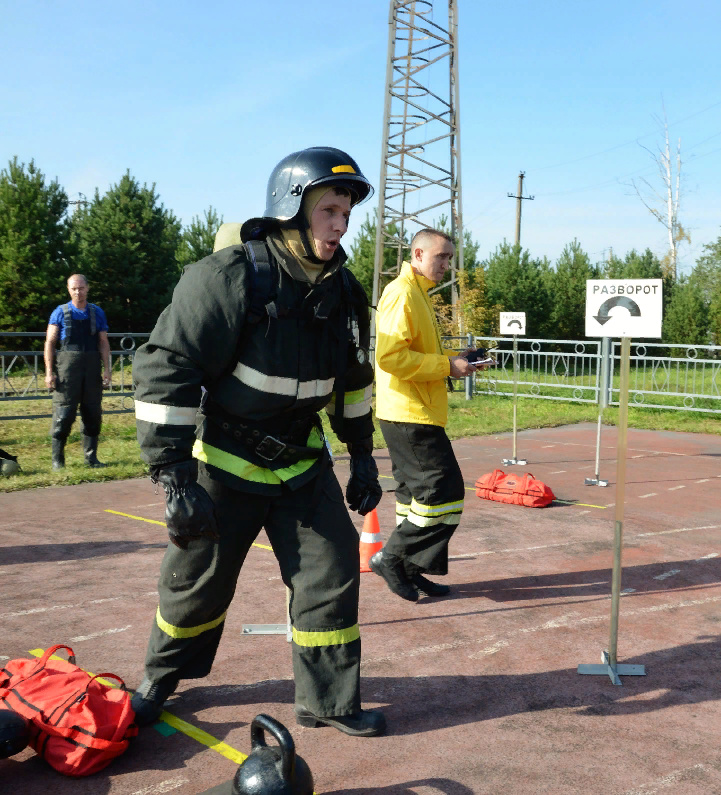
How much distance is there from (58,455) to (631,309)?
7.38m

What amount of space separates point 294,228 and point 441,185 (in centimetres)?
2089

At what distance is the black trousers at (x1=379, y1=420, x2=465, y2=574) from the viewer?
4.94 m

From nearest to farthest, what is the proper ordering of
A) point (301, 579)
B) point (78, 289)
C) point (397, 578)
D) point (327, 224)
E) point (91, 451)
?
point (327, 224) < point (301, 579) < point (397, 578) < point (78, 289) < point (91, 451)

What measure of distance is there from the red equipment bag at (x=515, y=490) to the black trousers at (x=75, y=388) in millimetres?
4698

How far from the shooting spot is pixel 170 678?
3.42 meters

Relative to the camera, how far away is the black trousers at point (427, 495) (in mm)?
4938

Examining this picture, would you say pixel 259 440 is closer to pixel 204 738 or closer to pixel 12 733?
pixel 204 738

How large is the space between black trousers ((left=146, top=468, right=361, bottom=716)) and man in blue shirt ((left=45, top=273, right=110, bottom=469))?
665 cm

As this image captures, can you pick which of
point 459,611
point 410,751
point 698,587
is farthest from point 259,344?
point 698,587

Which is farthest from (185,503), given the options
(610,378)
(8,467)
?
(610,378)

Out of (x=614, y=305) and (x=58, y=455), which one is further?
(x=58, y=455)

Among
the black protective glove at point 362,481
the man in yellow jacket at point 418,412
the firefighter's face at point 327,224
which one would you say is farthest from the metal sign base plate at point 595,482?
the firefighter's face at point 327,224

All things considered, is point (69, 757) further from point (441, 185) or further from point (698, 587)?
point (441, 185)

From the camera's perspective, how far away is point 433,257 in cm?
502
